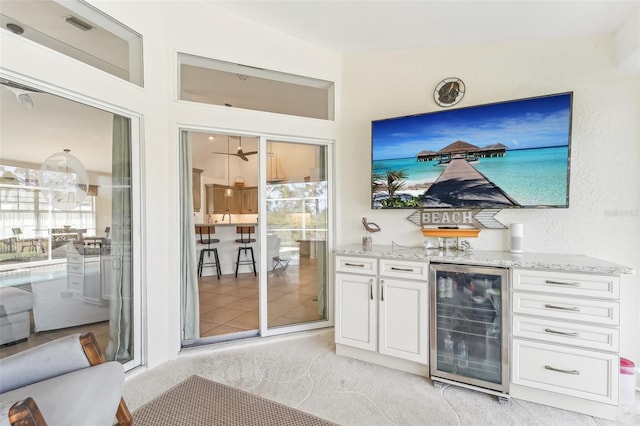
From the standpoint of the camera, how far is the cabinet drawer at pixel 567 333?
193cm

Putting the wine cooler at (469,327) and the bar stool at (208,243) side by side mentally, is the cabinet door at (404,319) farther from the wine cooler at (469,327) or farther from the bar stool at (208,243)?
the bar stool at (208,243)

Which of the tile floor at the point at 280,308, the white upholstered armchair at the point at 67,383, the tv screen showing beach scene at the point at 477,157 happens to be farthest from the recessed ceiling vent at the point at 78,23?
the tile floor at the point at 280,308

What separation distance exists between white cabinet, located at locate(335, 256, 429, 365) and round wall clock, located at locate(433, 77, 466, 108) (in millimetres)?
1650

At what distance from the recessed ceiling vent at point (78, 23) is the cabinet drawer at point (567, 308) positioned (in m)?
3.73

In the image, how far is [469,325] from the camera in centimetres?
235

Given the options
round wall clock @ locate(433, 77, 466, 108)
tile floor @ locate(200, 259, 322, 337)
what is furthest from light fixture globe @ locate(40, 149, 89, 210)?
round wall clock @ locate(433, 77, 466, 108)

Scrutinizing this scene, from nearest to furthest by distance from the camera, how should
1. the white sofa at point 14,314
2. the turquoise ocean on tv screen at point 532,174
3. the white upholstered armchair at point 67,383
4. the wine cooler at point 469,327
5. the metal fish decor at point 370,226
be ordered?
the white upholstered armchair at point 67,383, the white sofa at point 14,314, the wine cooler at point 469,327, the turquoise ocean on tv screen at point 532,174, the metal fish decor at point 370,226

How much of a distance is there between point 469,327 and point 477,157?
4.78 ft

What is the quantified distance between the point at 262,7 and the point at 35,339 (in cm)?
322

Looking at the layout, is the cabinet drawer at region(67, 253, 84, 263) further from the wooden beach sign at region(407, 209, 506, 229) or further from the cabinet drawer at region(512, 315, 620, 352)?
the cabinet drawer at region(512, 315, 620, 352)

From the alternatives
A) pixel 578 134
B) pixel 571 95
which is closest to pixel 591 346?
pixel 578 134

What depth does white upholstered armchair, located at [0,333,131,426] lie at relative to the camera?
120 centimetres

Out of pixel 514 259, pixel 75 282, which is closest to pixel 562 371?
pixel 514 259

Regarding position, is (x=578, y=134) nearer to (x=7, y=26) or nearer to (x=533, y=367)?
(x=533, y=367)
